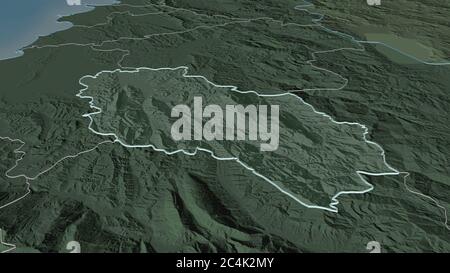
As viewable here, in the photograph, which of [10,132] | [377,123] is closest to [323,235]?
[377,123]

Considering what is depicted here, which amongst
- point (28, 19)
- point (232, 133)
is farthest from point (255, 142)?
point (28, 19)

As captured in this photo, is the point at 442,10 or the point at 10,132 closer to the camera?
the point at 10,132

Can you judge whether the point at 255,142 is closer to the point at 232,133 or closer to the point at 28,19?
the point at 232,133

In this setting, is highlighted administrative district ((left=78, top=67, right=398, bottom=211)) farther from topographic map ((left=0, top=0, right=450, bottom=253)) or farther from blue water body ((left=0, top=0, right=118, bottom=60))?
blue water body ((left=0, top=0, right=118, bottom=60))

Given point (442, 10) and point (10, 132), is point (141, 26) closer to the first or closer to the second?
point (10, 132)

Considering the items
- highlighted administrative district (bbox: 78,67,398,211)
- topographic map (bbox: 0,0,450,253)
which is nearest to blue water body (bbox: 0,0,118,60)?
topographic map (bbox: 0,0,450,253)

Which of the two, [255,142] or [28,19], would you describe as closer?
[255,142]

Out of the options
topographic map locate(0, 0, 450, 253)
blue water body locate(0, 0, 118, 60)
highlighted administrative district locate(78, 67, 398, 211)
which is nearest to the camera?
topographic map locate(0, 0, 450, 253)
